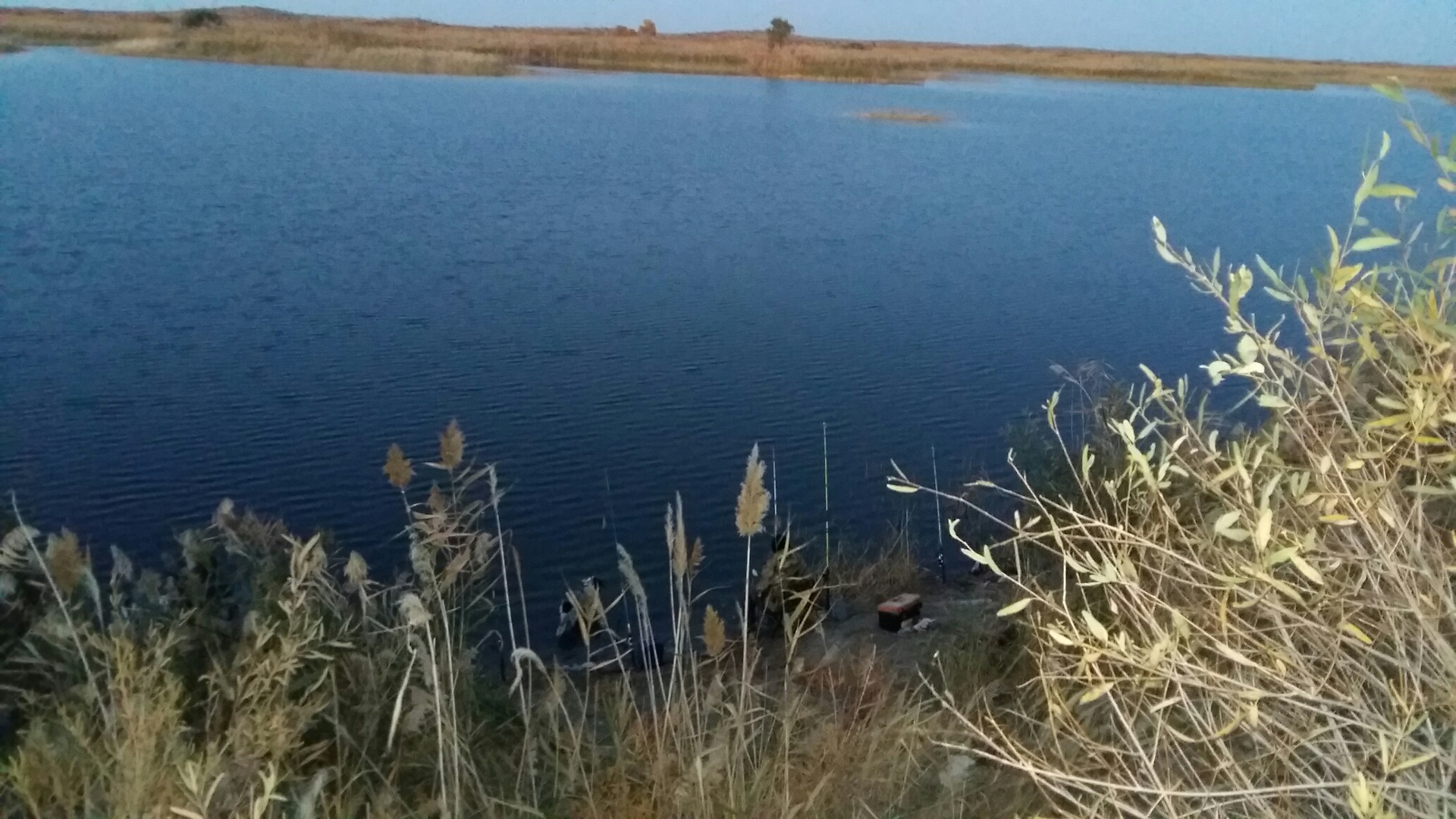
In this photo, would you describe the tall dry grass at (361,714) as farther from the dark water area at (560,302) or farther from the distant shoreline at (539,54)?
the distant shoreline at (539,54)

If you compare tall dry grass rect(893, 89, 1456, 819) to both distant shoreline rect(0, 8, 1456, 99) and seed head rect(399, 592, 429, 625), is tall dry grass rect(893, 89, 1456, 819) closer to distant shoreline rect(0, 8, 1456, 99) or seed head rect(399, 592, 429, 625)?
seed head rect(399, 592, 429, 625)

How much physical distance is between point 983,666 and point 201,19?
35548mm

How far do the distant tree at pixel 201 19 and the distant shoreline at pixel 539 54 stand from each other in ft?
0.26

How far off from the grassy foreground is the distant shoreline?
26651mm

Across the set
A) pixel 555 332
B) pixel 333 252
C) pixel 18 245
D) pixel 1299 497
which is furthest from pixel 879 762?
pixel 18 245

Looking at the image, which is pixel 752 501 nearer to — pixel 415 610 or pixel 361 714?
pixel 415 610

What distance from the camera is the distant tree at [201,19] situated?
3344cm

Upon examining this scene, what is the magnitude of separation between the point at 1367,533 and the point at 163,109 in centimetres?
1905

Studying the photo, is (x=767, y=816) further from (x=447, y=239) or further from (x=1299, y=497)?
(x=447, y=239)

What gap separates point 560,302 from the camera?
974 cm

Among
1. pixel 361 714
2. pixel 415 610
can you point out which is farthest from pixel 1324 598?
pixel 361 714

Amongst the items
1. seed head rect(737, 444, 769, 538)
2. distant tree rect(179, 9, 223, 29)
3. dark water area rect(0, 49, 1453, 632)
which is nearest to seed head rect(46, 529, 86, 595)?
seed head rect(737, 444, 769, 538)

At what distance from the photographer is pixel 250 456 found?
6746 mm

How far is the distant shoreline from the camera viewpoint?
2973 centimetres
